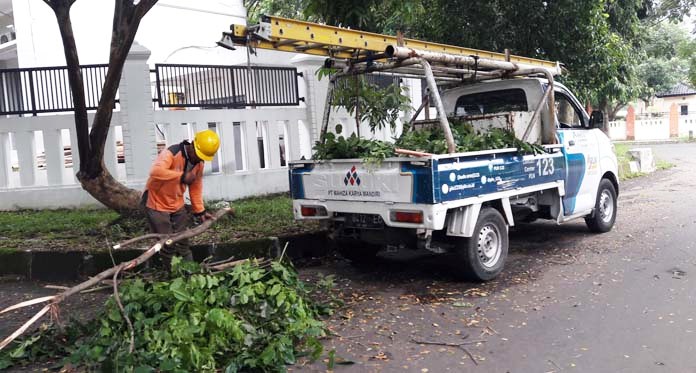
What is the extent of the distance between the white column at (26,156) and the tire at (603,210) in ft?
27.2

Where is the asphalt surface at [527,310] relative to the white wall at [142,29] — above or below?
below

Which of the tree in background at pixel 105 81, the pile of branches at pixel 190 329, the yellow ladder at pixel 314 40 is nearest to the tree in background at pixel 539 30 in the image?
the tree in background at pixel 105 81

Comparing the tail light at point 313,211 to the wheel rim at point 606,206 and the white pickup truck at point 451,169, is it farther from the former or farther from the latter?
the wheel rim at point 606,206

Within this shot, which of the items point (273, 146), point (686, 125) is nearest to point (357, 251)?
point (273, 146)

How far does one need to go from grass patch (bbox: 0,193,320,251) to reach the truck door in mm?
3200

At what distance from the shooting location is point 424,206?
5.57m

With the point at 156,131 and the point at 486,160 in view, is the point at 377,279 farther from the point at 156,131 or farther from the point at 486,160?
the point at 156,131

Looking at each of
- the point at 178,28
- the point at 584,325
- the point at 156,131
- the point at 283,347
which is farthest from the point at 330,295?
the point at 178,28

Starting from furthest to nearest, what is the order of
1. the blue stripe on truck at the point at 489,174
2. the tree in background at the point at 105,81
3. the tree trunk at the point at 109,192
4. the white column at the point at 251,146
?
1. the white column at the point at 251,146
2. the tree trunk at the point at 109,192
3. the tree in background at the point at 105,81
4. the blue stripe on truck at the point at 489,174

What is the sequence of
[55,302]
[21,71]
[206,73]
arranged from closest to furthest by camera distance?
[55,302], [21,71], [206,73]

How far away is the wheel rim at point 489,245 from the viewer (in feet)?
20.4

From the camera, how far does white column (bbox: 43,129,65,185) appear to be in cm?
949

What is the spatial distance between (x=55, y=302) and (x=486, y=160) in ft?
13.3

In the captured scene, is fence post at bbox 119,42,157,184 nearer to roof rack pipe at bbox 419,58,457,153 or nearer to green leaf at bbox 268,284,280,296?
roof rack pipe at bbox 419,58,457,153
